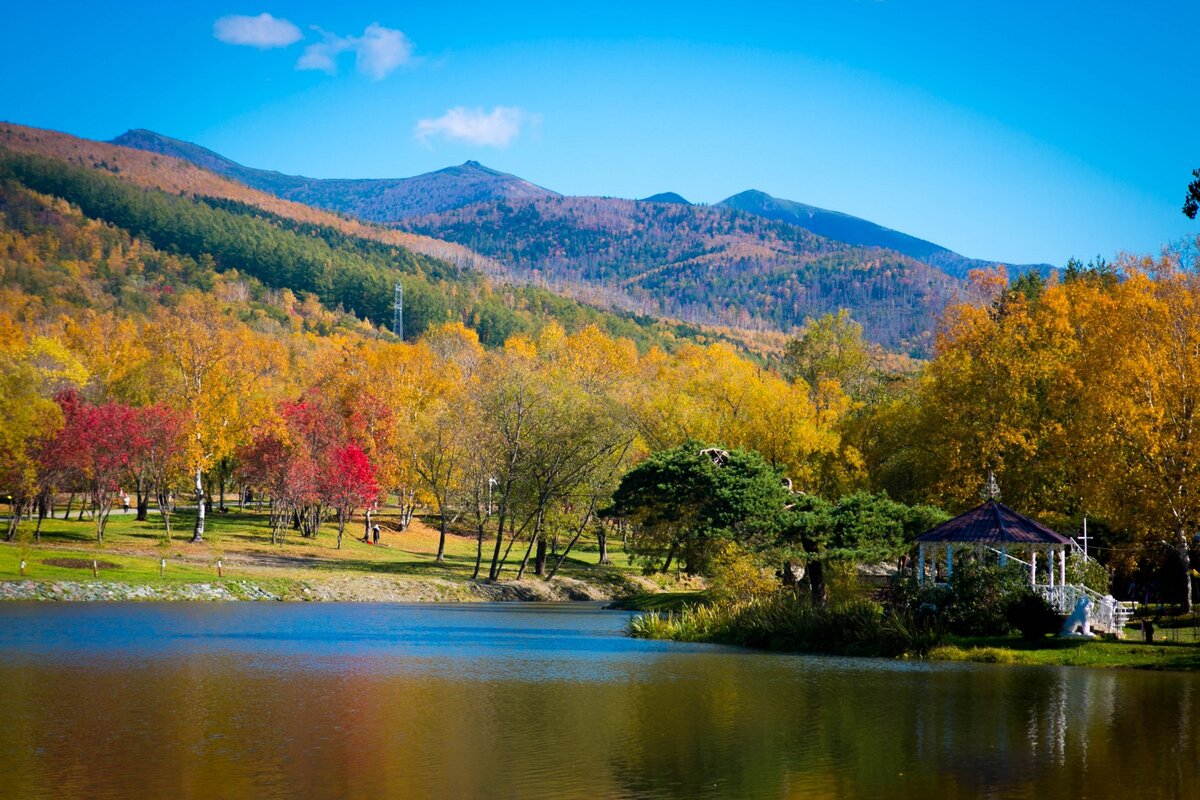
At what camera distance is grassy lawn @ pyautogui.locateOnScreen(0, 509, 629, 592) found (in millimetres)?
52969

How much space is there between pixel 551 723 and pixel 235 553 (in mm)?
46518

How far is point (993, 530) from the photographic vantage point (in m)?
38.9

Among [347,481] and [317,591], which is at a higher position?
[347,481]

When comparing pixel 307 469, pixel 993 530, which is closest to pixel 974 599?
pixel 993 530

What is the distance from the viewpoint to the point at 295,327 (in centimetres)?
17125

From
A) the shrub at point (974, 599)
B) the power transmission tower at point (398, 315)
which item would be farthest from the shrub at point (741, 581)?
the power transmission tower at point (398, 315)

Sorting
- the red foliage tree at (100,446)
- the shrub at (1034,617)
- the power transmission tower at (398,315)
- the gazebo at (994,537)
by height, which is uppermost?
the power transmission tower at (398,315)

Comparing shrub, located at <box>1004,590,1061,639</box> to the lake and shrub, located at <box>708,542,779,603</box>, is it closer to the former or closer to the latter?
the lake

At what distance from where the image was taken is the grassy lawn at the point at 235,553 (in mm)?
52969

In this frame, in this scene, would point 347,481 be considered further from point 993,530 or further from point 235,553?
point 993,530

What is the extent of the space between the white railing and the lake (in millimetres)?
4609

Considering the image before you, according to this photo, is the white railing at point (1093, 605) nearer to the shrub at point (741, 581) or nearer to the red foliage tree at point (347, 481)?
the shrub at point (741, 581)

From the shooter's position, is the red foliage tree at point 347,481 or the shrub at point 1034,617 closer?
the shrub at point 1034,617

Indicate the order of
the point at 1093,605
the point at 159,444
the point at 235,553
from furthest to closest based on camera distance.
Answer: the point at 159,444, the point at 235,553, the point at 1093,605
